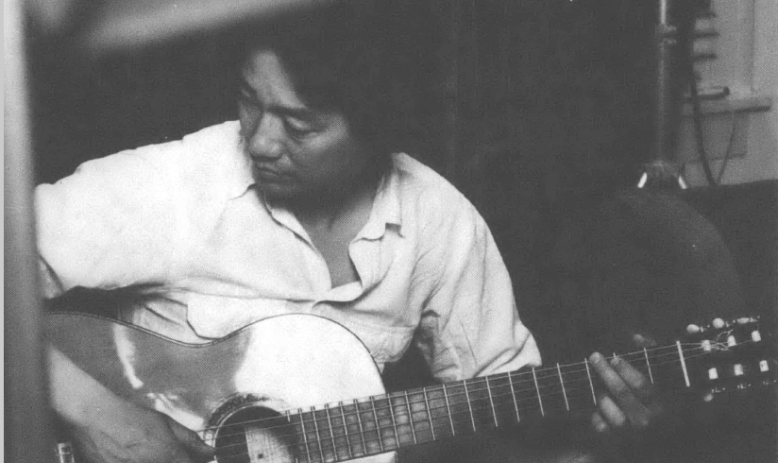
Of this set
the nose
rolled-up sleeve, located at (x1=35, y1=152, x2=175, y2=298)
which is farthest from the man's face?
rolled-up sleeve, located at (x1=35, y1=152, x2=175, y2=298)

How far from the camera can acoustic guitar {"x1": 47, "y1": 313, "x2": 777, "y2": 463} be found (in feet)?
2.83

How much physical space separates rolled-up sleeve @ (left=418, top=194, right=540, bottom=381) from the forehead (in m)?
0.25

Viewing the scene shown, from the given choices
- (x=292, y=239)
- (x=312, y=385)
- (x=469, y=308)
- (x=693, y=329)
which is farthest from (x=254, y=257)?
(x=693, y=329)

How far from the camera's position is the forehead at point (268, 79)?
87 cm

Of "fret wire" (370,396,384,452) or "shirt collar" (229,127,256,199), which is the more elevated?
"shirt collar" (229,127,256,199)

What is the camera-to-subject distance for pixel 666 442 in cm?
102

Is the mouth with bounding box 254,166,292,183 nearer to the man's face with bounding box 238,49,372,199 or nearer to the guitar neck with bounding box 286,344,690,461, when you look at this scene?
the man's face with bounding box 238,49,372,199

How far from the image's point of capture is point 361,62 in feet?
2.97

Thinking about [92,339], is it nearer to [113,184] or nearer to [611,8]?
[113,184]

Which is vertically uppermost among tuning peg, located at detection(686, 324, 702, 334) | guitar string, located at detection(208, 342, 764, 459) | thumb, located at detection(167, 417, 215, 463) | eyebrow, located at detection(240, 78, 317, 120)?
eyebrow, located at detection(240, 78, 317, 120)

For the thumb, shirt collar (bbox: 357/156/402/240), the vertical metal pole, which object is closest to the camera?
the vertical metal pole

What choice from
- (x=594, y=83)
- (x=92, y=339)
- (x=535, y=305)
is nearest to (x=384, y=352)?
(x=535, y=305)

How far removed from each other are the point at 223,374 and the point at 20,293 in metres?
0.24

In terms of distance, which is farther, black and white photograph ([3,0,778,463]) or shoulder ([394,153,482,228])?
shoulder ([394,153,482,228])
